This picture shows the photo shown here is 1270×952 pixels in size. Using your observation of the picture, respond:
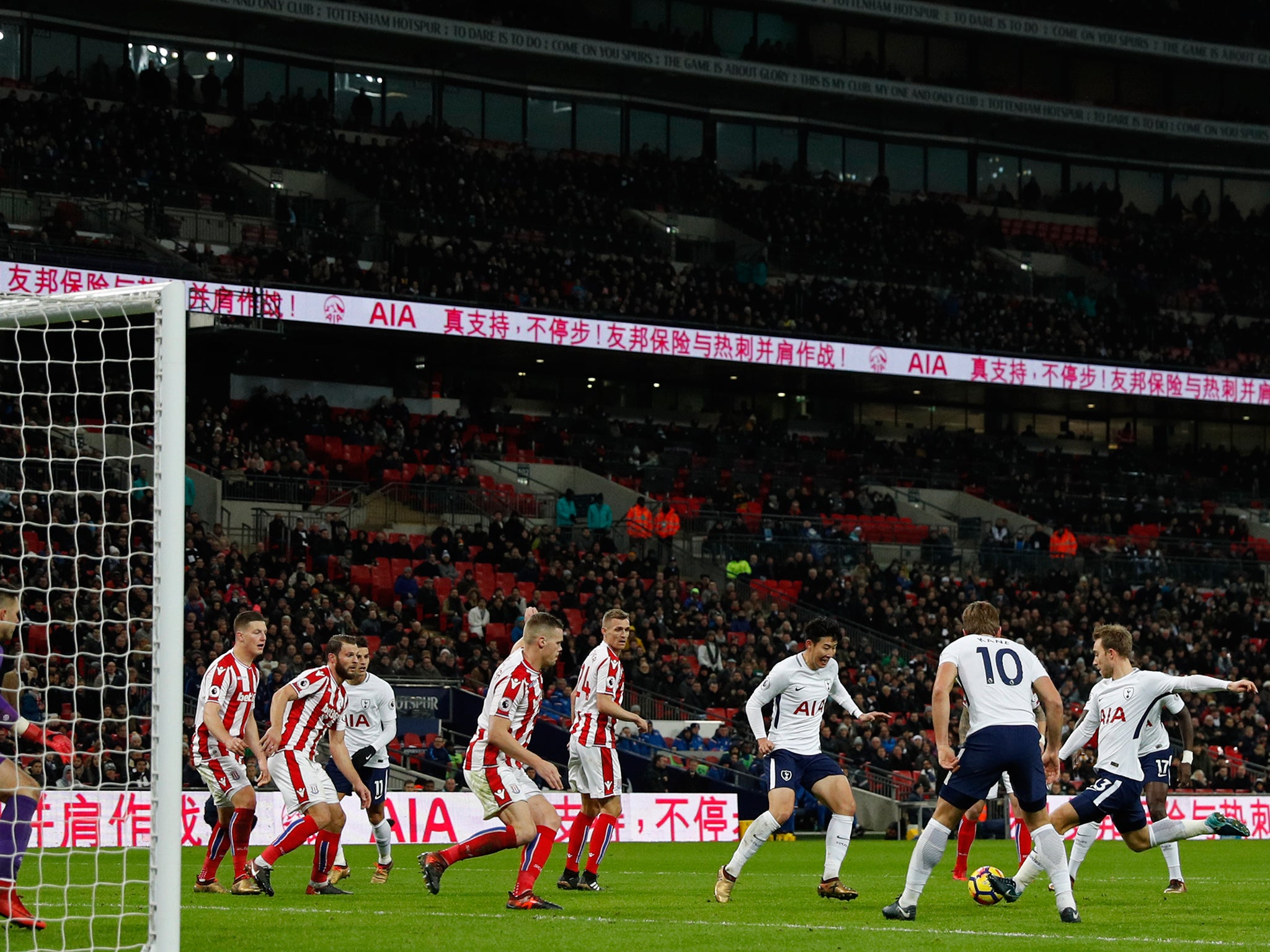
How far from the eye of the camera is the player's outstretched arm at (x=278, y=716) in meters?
13.1

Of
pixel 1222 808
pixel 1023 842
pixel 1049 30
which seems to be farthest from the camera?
pixel 1049 30

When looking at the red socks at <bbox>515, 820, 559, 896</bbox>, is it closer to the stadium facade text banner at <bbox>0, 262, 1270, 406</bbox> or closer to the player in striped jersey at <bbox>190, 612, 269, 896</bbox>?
the player in striped jersey at <bbox>190, 612, 269, 896</bbox>

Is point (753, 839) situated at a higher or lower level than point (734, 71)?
lower

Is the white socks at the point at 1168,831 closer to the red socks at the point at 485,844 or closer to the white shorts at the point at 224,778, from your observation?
the red socks at the point at 485,844

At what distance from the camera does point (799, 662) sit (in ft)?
45.7

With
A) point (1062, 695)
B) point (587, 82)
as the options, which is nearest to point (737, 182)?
point (587, 82)

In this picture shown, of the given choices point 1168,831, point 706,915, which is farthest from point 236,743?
point 1168,831

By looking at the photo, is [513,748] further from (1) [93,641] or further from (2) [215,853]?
(1) [93,641]

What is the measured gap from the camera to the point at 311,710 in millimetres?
13430

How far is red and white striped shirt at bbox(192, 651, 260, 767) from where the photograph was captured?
1332cm

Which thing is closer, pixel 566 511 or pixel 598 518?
pixel 598 518

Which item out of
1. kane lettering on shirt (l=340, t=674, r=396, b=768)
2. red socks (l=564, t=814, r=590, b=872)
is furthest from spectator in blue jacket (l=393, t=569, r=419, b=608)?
red socks (l=564, t=814, r=590, b=872)

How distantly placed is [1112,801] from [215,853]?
690 centimetres

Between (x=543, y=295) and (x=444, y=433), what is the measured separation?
4.15 meters
